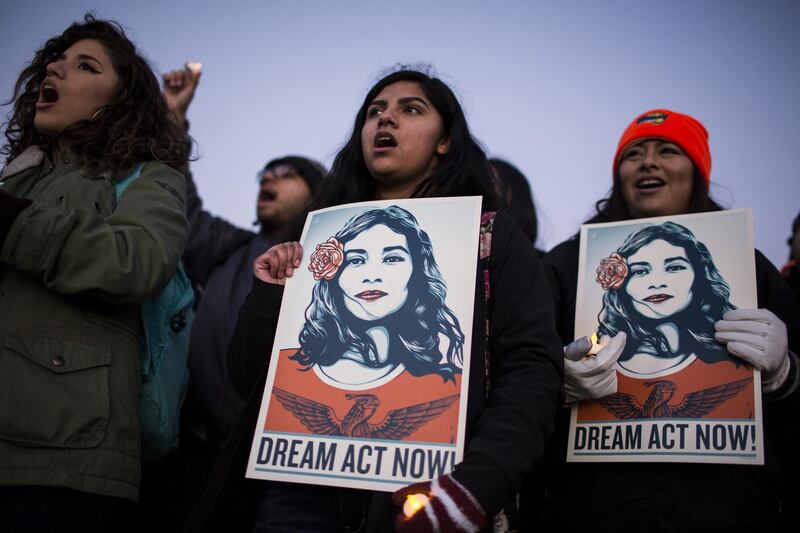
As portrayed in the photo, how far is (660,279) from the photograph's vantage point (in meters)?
2.57

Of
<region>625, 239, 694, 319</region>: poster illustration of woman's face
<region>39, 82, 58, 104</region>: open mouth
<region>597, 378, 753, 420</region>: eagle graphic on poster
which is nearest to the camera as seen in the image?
<region>597, 378, 753, 420</region>: eagle graphic on poster

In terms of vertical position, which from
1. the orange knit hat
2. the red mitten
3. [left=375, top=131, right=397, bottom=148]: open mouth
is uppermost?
the orange knit hat

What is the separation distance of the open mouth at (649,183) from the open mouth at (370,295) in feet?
5.16

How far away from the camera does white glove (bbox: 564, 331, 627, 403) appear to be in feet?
7.57

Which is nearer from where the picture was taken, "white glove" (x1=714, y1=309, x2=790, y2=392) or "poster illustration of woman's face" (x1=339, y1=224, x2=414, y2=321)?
"poster illustration of woman's face" (x1=339, y1=224, x2=414, y2=321)

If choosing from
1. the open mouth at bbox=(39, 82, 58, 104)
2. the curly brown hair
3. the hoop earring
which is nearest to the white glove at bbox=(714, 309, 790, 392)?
the curly brown hair

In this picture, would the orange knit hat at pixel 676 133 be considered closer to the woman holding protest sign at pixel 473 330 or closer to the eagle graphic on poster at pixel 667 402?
the woman holding protest sign at pixel 473 330

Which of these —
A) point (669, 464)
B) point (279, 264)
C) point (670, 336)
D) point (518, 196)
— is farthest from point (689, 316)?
point (518, 196)

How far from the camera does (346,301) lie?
2.17 metres

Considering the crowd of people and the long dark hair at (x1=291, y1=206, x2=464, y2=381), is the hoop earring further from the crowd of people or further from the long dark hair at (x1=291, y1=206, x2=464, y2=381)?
the long dark hair at (x1=291, y1=206, x2=464, y2=381)

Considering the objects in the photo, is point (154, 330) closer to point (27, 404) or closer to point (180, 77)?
point (27, 404)

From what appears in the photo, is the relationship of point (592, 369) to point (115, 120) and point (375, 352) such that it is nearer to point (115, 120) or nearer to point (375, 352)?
point (375, 352)

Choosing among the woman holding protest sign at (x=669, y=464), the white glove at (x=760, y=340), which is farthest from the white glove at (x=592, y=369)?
the white glove at (x=760, y=340)

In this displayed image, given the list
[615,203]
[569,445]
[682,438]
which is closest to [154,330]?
[569,445]
